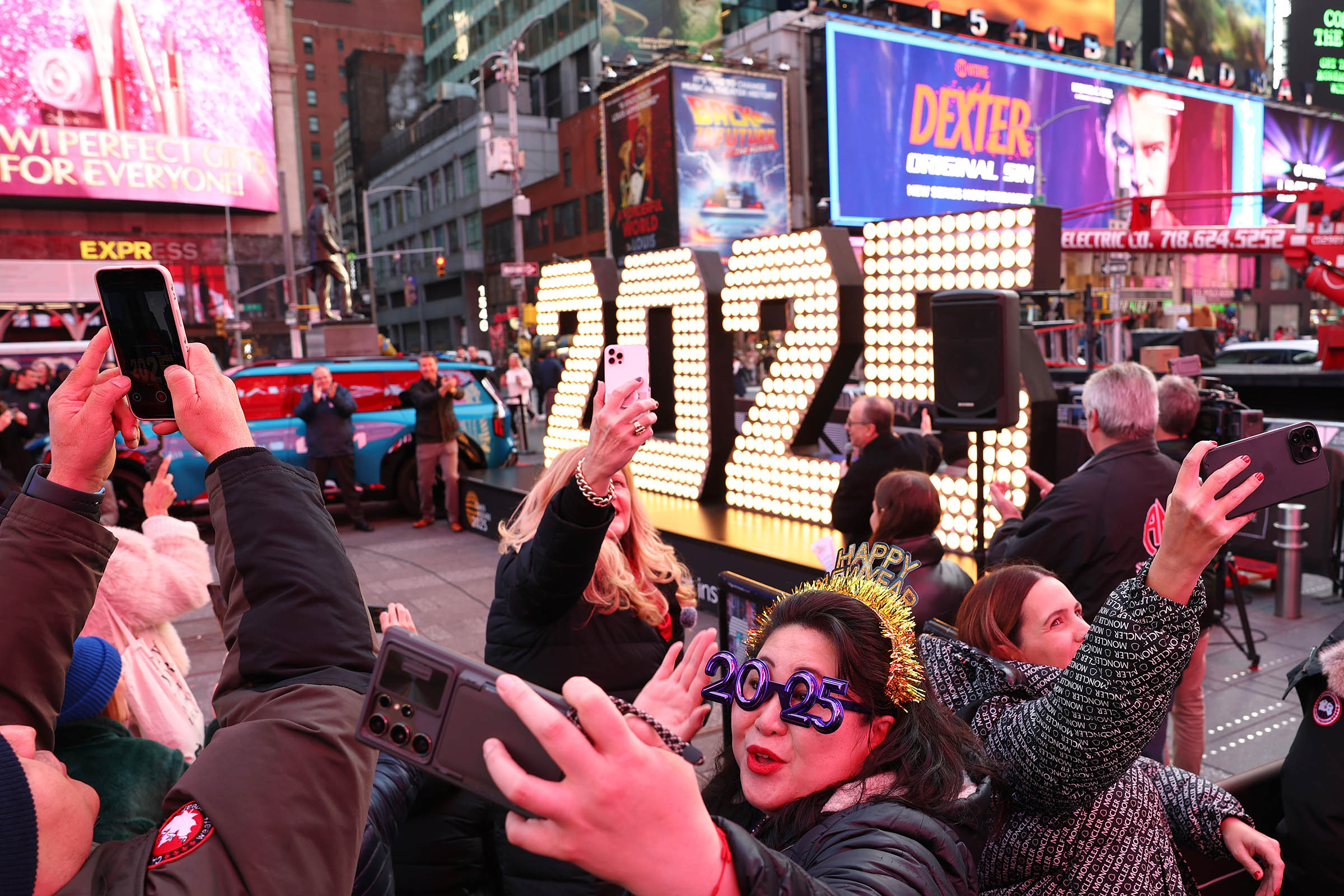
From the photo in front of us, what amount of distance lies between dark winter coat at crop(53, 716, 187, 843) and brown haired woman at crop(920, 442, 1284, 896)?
1.80m

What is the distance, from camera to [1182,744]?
4609 millimetres

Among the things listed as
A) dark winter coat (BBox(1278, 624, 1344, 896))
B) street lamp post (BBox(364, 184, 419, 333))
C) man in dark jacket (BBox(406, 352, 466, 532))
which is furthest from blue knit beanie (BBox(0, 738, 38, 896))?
street lamp post (BBox(364, 184, 419, 333))

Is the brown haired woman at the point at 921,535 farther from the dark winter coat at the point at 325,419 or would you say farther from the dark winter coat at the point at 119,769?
the dark winter coat at the point at 325,419

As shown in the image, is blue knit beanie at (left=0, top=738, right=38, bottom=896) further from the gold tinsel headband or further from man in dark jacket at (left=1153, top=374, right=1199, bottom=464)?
man in dark jacket at (left=1153, top=374, right=1199, bottom=464)

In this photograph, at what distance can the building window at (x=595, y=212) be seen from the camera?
52.9m

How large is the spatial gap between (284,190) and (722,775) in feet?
146

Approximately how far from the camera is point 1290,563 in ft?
23.7

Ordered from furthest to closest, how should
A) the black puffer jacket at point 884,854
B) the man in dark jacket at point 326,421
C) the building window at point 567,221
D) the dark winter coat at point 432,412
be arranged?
the building window at point 567,221 → the dark winter coat at point 432,412 → the man in dark jacket at point 326,421 → the black puffer jacket at point 884,854

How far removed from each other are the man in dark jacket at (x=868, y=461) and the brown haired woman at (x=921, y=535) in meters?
1.90

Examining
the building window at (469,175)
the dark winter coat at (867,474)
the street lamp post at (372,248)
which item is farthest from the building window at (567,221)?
the dark winter coat at (867,474)

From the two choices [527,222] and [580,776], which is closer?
[580,776]

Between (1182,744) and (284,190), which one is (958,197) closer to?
(284,190)

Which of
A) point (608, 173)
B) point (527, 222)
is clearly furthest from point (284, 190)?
point (527, 222)

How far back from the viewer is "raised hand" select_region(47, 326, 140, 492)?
142cm
